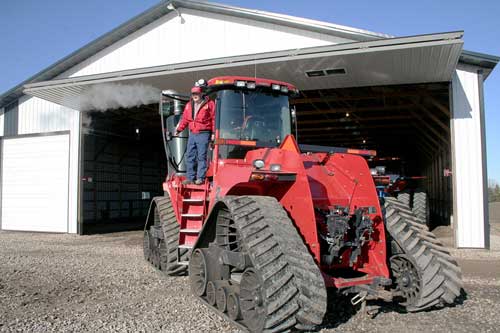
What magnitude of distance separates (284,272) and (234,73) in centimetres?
970

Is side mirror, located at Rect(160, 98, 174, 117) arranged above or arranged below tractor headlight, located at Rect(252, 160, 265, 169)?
above

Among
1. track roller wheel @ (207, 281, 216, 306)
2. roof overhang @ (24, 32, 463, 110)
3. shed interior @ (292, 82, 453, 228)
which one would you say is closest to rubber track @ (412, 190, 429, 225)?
shed interior @ (292, 82, 453, 228)

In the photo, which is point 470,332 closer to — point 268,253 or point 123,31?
point 268,253

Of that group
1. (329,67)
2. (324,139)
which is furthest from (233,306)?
(324,139)

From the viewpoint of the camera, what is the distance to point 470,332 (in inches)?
195

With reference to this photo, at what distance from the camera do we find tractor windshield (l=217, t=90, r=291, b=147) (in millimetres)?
6363

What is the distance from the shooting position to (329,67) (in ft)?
39.4

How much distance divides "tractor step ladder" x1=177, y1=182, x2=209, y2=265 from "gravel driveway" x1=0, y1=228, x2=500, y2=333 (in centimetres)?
71

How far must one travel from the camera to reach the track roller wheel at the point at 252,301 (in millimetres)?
4336

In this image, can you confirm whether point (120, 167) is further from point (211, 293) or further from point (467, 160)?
point (211, 293)

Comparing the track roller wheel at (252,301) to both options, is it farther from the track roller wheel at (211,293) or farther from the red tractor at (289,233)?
the track roller wheel at (211,293)

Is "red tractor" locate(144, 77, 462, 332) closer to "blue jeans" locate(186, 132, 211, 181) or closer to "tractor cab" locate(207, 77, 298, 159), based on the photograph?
"tractor cab" locate(207, 77, 298, 159)

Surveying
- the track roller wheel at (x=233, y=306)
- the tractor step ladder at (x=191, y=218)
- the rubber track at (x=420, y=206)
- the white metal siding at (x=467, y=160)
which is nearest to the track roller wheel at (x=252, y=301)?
the track roller wheel at (x=233, y=306)

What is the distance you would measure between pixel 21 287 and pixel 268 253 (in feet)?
16.4
